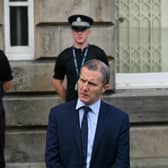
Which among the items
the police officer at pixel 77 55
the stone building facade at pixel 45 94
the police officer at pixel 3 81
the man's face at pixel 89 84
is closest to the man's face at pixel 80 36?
the police officer at pixel 77 55

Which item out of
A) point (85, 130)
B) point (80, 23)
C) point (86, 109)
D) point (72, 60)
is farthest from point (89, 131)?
point (80, 23)

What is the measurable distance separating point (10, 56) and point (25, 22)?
1.52 ft

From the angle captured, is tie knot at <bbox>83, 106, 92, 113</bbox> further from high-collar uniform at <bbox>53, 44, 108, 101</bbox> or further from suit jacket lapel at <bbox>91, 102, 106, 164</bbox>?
high-collar uniform at <bbox>53, 44, 108, 101</bbox>

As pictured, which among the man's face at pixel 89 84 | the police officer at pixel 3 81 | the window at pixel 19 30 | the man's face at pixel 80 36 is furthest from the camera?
the window at pixel 19 30

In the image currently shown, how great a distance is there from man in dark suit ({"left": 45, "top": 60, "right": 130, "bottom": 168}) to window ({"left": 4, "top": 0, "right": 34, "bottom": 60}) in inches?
167

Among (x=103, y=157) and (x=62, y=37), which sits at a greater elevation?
(x=62, y=37)

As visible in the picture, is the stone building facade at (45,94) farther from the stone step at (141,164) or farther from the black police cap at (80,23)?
the black police cap at (80,23)

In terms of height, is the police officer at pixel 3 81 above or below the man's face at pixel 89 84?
below

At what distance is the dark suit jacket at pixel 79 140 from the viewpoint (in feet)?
12.7

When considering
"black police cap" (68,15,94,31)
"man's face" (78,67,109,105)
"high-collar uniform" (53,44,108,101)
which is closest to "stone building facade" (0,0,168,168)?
"black police cap" (68,15,94,31)

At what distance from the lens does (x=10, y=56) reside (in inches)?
319

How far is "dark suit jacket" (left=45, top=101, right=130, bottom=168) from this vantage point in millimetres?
3869

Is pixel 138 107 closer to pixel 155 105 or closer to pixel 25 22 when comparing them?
pixel 155 105

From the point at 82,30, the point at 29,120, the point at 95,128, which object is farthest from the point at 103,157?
the point at 29,120
